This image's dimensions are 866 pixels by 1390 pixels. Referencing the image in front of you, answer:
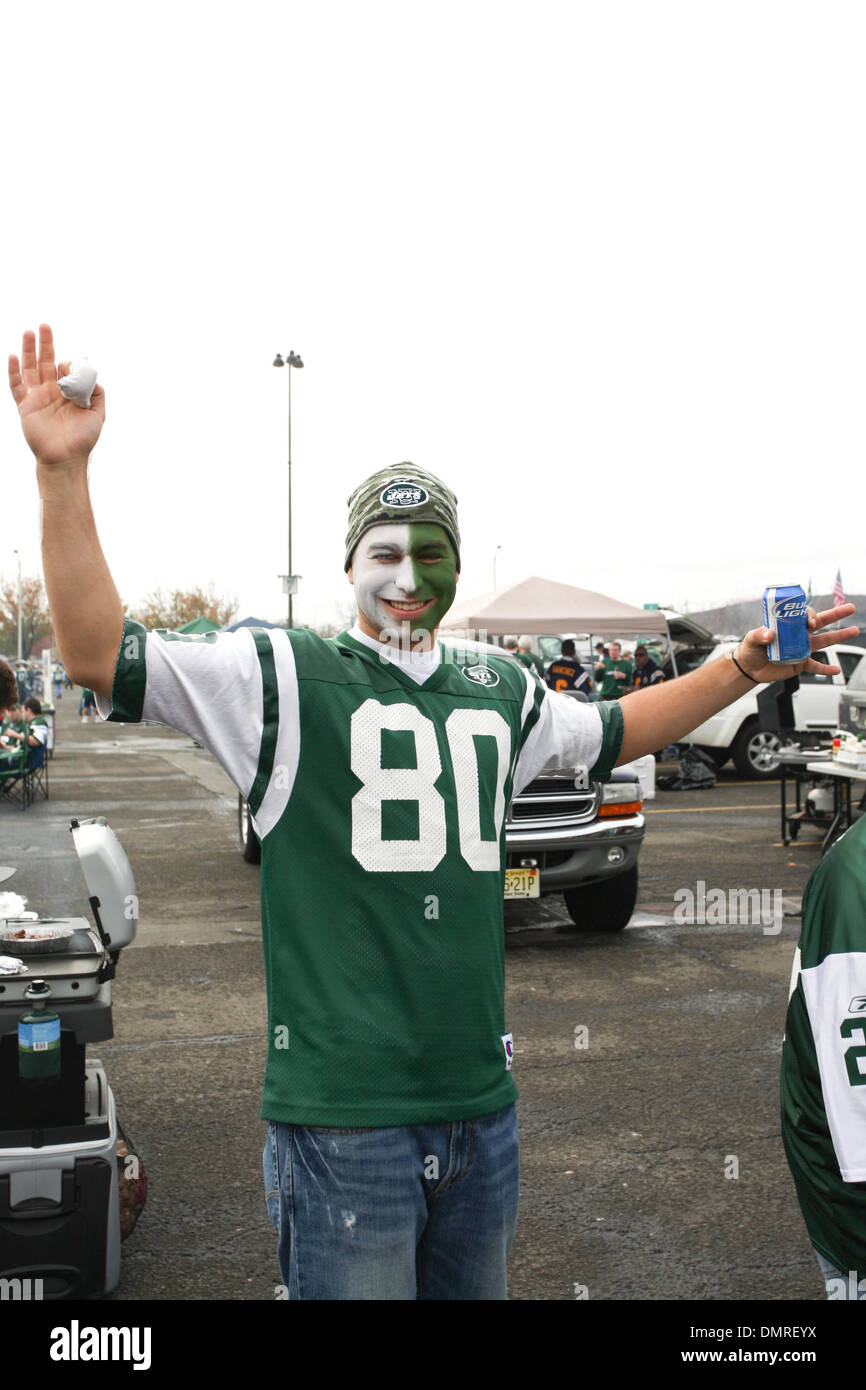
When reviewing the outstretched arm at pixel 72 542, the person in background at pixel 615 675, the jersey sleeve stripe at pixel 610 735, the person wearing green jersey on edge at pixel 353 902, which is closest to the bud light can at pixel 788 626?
the jersey sleeve stripe at pixel 610 735

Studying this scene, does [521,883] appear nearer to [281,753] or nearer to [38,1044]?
[38,1044]

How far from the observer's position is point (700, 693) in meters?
2.42

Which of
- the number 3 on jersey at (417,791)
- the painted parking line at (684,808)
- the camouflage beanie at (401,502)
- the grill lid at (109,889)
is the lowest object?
the painted parking line at (684,808)

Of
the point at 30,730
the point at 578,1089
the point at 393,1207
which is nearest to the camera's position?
the point at 393,1207

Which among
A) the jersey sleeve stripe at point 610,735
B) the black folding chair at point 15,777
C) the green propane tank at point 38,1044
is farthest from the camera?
the black folding chair at point 15,777

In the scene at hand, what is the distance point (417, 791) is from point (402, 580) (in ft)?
1.31

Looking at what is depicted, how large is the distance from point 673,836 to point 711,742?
A: 549 centimetres

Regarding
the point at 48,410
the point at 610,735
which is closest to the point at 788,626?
the point at 610,735

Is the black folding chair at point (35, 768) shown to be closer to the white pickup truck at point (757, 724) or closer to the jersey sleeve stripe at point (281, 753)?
the white pickup truck at point (757, 724)

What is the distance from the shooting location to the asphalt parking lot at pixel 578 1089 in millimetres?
3684

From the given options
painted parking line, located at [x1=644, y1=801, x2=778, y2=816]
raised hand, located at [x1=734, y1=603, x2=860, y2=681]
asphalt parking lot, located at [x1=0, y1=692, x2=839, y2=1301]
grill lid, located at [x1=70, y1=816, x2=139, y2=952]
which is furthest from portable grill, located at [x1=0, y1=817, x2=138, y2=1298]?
painted parking line, located at [x1=644, y1=801, x2=778, y2=816]

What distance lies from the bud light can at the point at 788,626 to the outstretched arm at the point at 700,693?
0.08ft

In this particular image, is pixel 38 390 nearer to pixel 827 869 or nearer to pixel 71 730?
pixel 827 869

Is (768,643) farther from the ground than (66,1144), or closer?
farther from the ground
